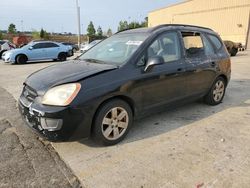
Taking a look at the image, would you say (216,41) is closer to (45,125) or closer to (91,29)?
(45,125)

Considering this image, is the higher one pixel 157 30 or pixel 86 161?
pixel 157 30

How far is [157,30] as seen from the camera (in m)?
4.17

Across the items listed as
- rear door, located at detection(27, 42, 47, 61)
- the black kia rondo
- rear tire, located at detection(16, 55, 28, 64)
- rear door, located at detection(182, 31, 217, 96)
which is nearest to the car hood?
the black kia rondo

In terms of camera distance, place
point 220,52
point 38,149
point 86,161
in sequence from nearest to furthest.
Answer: point 86,161 → point 38,149 → point 220,52

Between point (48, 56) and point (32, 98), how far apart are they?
557 inches

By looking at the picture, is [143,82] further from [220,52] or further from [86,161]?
[220,52]

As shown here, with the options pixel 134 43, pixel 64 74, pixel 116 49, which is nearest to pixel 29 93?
pixel 64 74

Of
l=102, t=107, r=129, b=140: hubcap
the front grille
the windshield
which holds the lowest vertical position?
l=102, t=107, r=129, b=140: hubcap

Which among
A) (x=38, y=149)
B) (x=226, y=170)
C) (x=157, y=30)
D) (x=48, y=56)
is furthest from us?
(x=48, y=56)

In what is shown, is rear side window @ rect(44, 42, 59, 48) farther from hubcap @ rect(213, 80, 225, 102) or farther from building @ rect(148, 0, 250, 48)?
building @ rect(148, 0, 250, 48)

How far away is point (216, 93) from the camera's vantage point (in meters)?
5.41

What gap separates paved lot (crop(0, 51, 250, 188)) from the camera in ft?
9.16

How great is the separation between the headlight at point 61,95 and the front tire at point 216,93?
316 centimetres

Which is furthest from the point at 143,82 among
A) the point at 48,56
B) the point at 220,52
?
the point at 48,56
